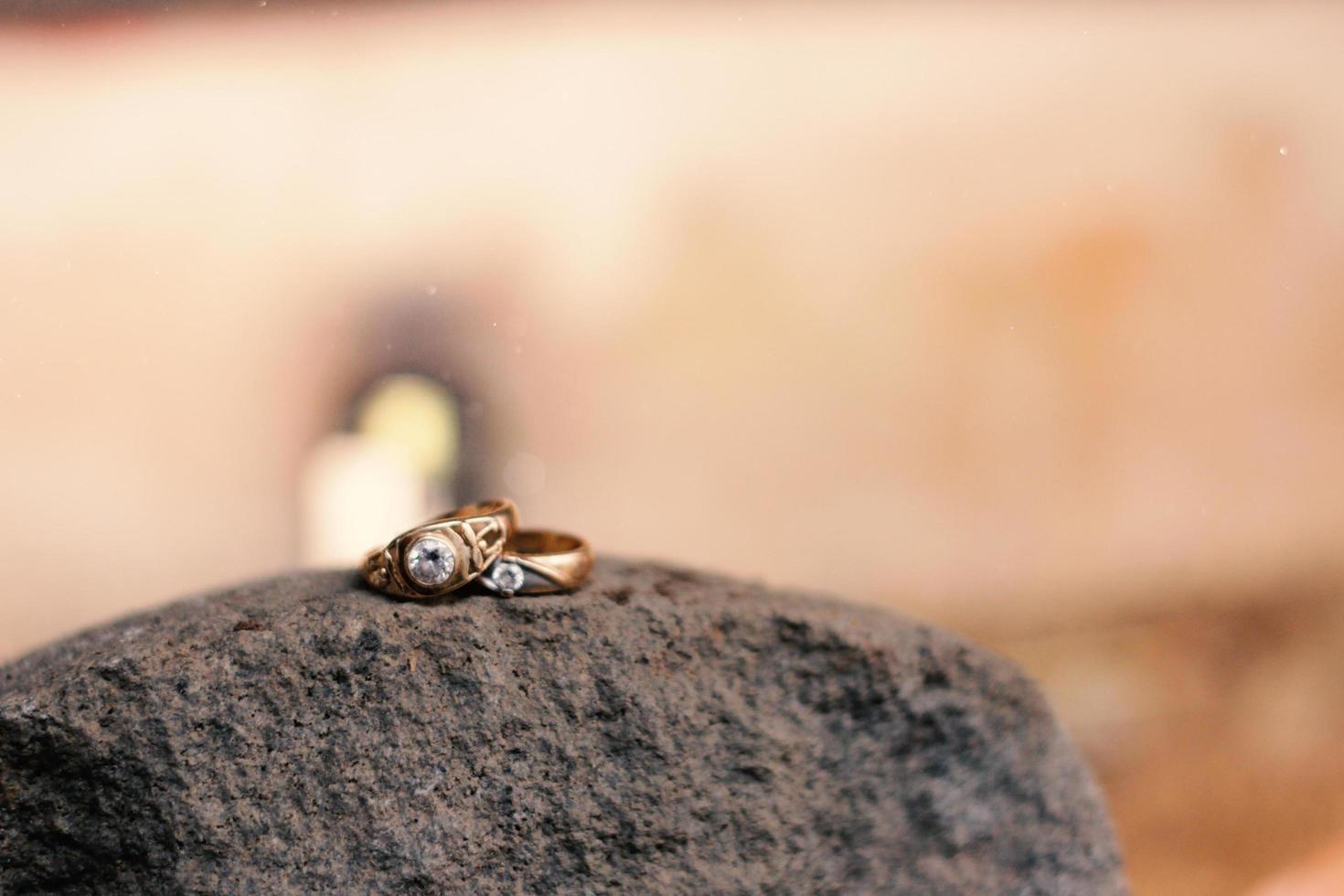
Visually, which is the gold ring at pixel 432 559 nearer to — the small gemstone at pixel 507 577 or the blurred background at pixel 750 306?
the small gemstone at pixel 507 577

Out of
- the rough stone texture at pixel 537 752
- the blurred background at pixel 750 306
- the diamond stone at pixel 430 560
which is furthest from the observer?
the blurred background at pixel 750 306

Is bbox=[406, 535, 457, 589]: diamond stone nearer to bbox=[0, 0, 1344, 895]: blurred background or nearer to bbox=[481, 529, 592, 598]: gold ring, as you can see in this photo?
bbox=[481, 529, 592, 598]: gold ring

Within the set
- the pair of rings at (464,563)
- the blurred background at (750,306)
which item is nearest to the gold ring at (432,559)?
the pair of rings at (464,563)

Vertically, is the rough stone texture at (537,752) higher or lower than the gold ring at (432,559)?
lower

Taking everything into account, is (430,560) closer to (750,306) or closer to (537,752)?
(537,752)

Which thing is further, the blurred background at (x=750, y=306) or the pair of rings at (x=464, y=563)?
the blurred background at (x=750, y=306)

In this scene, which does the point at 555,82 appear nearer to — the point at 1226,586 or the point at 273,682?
the point at 273,682
